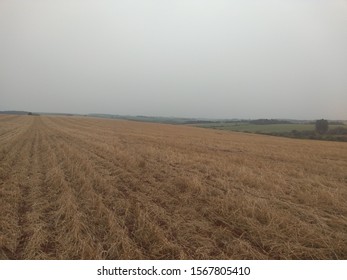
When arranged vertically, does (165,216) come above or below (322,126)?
below

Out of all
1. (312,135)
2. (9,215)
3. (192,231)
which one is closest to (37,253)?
(9,215)

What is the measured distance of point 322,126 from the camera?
68.5m

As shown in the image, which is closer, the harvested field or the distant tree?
the harvested field

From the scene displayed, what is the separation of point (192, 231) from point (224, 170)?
5.46m

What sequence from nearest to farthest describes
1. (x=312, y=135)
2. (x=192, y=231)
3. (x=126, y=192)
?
(x=192, y=231) → (x=126, y=192) → (x=312, y=135)

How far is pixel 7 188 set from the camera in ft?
22.1

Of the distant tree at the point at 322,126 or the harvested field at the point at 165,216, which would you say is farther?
the distant tree at the point at 322,126

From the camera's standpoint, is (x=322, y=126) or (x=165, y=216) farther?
(x=322, y=126)

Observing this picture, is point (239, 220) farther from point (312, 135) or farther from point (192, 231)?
point (312, 135)

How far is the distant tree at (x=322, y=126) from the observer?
66.8m

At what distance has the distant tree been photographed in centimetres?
6681

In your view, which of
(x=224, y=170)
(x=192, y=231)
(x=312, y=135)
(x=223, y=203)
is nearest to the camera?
(x=192, y=231)

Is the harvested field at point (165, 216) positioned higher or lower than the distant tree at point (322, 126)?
lower

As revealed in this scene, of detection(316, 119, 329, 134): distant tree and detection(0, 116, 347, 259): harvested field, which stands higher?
detection(316, 119, 329, 134): distant tree
